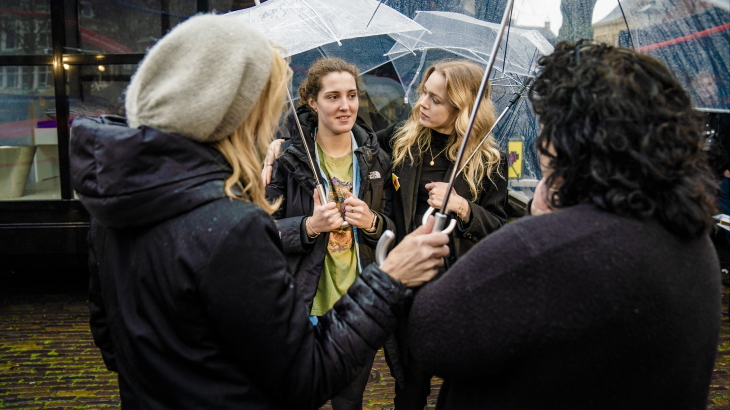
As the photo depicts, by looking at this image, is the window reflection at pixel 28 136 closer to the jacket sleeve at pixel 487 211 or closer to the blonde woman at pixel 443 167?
the blonde woman at pixel 443 167

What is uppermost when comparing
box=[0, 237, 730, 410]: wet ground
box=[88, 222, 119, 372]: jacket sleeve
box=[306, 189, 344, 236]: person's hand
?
box=[306, 189, 344, 236]: person's hand

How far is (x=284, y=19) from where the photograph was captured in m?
2.72

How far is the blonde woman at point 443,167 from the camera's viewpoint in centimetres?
257

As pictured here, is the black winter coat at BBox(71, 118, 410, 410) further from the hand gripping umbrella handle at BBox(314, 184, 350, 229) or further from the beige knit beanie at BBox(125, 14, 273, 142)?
the hand gripping umbrella handle at BBox(314, 184, 350, 229)

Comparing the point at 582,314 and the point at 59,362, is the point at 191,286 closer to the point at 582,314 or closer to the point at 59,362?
the point at 582,314

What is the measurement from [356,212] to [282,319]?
1.23m

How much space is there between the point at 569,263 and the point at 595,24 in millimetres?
1439

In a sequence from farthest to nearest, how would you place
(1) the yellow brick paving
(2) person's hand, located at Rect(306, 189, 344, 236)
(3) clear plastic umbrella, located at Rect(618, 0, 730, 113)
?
(1) the yellow brick paving → (2) person's hand, located at Rect(306, 189, 344, 236) → (3) clear plastic umbrella, located at Rect(618, 0, 730, 113)

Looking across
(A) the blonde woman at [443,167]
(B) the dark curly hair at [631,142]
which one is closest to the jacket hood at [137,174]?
(B) the dark curly hair at [631,142]

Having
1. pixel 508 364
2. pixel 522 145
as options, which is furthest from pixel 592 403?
pixel 522 145

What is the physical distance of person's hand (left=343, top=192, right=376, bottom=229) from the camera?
7.70 feet

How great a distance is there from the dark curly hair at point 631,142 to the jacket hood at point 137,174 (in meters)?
0.77

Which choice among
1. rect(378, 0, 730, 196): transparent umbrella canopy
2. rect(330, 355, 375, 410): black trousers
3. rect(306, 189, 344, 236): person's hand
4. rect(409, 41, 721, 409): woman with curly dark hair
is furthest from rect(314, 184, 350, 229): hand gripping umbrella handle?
rect(409, 41, 721, 409): woman with curly dark hair

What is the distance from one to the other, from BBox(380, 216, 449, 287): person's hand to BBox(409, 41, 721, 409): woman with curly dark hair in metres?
0.24
